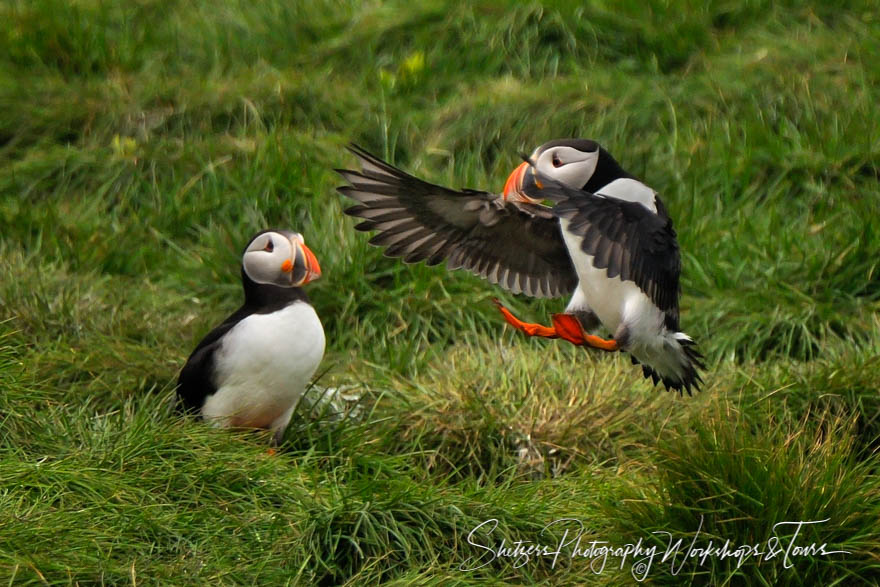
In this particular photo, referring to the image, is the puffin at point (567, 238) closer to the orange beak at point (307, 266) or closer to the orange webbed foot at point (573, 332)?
the orange webbed foot at point (573, 332)

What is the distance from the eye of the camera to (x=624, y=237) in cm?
354

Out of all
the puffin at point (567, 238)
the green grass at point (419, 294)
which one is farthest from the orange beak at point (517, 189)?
the green grass at point (419, 294)

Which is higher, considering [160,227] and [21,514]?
[21,514]

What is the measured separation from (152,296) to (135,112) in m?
1.46

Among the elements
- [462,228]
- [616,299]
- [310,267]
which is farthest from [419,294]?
[616,299]

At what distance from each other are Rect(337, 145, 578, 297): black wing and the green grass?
26.7 inches

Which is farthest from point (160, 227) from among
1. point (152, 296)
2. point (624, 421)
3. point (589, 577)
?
point (589, 577)

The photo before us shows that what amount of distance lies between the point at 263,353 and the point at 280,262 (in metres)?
0.37

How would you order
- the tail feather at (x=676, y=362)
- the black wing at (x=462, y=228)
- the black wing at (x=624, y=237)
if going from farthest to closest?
the black wing at (x=462, y=228) < the tail feather at (x=676, y=362) < the black wing at (x=624, y=237)

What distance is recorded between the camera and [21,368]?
4457 millimetres

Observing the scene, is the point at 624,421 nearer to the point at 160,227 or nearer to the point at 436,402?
the point at 436,402

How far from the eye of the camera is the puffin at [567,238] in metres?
3.55

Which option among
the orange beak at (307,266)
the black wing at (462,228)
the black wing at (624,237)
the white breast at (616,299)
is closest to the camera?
the black wing at (624,237)

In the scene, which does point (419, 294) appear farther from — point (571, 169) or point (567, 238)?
point (567, 238)
